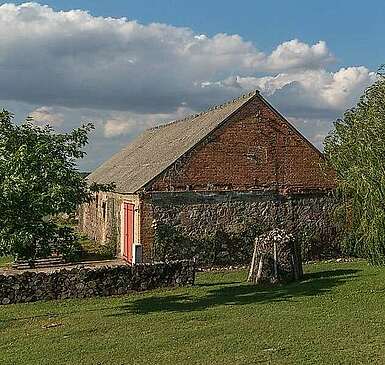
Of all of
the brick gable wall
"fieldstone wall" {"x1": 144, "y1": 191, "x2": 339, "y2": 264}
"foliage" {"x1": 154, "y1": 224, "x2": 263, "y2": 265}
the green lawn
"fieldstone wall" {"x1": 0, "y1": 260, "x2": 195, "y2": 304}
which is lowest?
the green lawn

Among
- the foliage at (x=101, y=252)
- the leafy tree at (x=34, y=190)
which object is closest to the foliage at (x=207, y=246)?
the foliage at (x=101, y=252)

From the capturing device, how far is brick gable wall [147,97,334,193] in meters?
24.8

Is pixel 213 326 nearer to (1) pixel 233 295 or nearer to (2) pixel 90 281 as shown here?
(1) pixel 233 295

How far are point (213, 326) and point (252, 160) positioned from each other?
12.8 metres

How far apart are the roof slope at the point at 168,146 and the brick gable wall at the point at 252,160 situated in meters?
0.44

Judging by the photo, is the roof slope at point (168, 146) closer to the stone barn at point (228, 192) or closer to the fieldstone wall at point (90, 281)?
the stone barn at point (228, 192)

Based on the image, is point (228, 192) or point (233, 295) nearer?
point (233, 295)

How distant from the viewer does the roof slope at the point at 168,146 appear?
2534cm

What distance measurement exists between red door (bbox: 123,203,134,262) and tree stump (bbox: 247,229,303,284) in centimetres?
666

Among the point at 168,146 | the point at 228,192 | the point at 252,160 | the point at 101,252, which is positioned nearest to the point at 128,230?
the point at 101,252

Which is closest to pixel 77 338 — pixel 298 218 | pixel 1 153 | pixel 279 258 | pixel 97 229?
pixel 1 153

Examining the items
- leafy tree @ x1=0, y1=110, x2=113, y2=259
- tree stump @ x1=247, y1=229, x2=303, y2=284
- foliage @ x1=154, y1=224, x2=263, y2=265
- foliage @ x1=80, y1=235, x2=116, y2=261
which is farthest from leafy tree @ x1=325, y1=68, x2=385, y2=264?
foliage @ x1=80, y1=235, x2=116, y2=261

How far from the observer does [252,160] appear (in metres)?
25.9

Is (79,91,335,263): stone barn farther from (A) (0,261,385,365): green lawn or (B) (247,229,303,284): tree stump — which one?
(B) (247,229,303,284): tree stump
